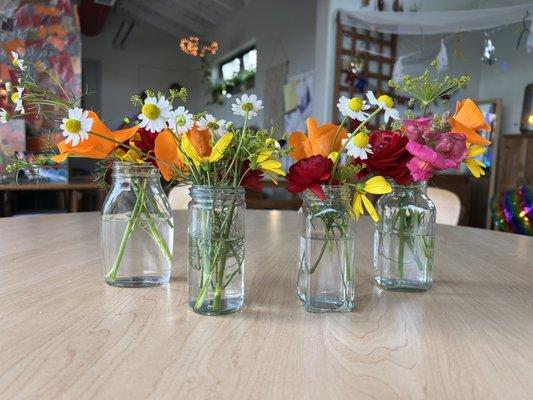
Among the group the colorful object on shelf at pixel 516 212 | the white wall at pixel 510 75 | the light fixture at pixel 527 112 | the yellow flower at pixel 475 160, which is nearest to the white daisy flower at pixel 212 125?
the yellow flower at pixel 475 160

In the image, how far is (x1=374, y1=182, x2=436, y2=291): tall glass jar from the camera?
670mm

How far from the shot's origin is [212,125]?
551 mm

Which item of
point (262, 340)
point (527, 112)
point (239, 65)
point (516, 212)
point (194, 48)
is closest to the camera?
point (262, 340)

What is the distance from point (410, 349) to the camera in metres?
0.47

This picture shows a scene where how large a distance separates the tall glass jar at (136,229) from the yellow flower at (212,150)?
130 mm

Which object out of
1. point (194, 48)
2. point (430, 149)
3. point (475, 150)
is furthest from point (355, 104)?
point (194, 48)

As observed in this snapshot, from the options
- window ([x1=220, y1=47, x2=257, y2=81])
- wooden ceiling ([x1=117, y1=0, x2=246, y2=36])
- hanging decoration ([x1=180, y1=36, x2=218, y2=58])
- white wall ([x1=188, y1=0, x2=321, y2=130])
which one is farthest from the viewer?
wooden ceiling ([x1=117, y1=0, x2=246, y2=36])

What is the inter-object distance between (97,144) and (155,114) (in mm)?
136

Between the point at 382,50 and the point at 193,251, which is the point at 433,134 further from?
the point at 382,50

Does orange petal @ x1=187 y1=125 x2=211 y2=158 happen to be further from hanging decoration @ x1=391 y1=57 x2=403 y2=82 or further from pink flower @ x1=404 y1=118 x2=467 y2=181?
hanging decoration @ x1=391 y1=57 x2=403 y2=82

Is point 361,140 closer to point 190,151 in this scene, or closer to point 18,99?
point 190,151

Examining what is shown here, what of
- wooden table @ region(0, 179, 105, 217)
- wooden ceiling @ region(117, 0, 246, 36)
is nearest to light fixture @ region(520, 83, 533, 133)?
wooden ceiling @ region(117, 0, 246, 36)

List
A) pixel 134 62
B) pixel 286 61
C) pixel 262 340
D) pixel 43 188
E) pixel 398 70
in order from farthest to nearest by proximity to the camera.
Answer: pixel 134 62
pixel 286 61
pixel 398 70
pixel 43 188
pixel 262 340

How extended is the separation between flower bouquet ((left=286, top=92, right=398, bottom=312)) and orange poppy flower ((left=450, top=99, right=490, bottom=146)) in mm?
100
